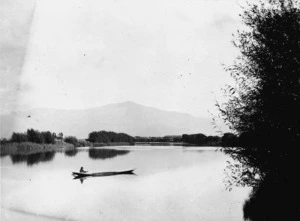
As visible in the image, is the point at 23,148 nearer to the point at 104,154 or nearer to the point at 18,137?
the point at 18,137

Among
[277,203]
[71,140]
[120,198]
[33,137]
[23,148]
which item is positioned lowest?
[120,198]

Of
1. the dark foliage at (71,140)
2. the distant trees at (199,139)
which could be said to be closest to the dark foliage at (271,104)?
the dark foliage at (71,140)

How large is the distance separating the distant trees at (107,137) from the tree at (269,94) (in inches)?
5111

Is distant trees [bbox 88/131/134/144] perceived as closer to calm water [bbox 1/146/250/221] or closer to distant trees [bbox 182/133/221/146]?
distant trees [bbox 182/133/221/146]

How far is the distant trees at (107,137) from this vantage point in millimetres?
145000

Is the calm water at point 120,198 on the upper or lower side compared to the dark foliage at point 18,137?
lower

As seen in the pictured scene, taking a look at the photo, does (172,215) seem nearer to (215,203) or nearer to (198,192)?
(215,203)

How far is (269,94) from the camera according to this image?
605 inches

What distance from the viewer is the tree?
573 inches

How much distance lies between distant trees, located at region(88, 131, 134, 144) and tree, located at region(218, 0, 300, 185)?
130 m

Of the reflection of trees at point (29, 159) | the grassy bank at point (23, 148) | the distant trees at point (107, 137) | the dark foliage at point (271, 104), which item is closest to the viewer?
the dark foliage at point (271, 104)

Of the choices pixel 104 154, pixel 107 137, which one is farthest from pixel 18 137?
pixel 107 137

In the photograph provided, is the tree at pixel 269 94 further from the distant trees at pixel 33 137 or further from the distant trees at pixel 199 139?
the distant trees at pixel 199 139

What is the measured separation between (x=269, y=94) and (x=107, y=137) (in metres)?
139
